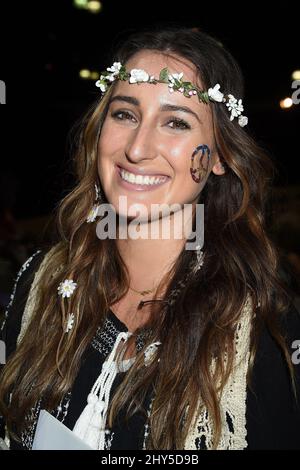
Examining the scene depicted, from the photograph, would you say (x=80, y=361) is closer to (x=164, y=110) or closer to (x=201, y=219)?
(x=201, y=219)

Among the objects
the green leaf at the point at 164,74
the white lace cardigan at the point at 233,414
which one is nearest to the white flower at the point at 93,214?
the green leaf at the point at 164,74

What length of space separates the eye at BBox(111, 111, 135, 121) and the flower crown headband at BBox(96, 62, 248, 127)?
0.10 m

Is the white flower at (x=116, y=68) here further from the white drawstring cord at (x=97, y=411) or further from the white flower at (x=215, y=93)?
the white drawstring cord at (x=97, y=411)

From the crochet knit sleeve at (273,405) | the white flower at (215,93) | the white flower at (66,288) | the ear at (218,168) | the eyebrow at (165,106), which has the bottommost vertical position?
the crochet knit sleeve at (273,405)

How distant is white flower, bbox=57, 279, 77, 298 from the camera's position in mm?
1680

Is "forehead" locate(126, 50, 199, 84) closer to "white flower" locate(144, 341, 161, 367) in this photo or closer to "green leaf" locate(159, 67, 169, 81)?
"green leaf" locate(159, 67, 169, 81)

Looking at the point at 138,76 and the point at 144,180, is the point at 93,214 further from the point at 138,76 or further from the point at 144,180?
the point at 138,76

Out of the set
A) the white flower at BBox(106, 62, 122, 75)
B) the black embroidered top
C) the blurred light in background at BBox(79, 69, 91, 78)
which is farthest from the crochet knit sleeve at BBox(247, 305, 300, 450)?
the blurred light in background at BBox(79, 69, 91, 78)

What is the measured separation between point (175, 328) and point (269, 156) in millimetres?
704

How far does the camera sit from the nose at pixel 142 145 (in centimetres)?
152

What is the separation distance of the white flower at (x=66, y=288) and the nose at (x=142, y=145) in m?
0.46

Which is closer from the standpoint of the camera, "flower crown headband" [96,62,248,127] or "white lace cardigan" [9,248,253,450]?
"white lace cardigan" [9,248,253,450]

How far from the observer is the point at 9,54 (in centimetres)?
598

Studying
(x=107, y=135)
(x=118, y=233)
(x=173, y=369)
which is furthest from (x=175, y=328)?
(x=107, y=135)
